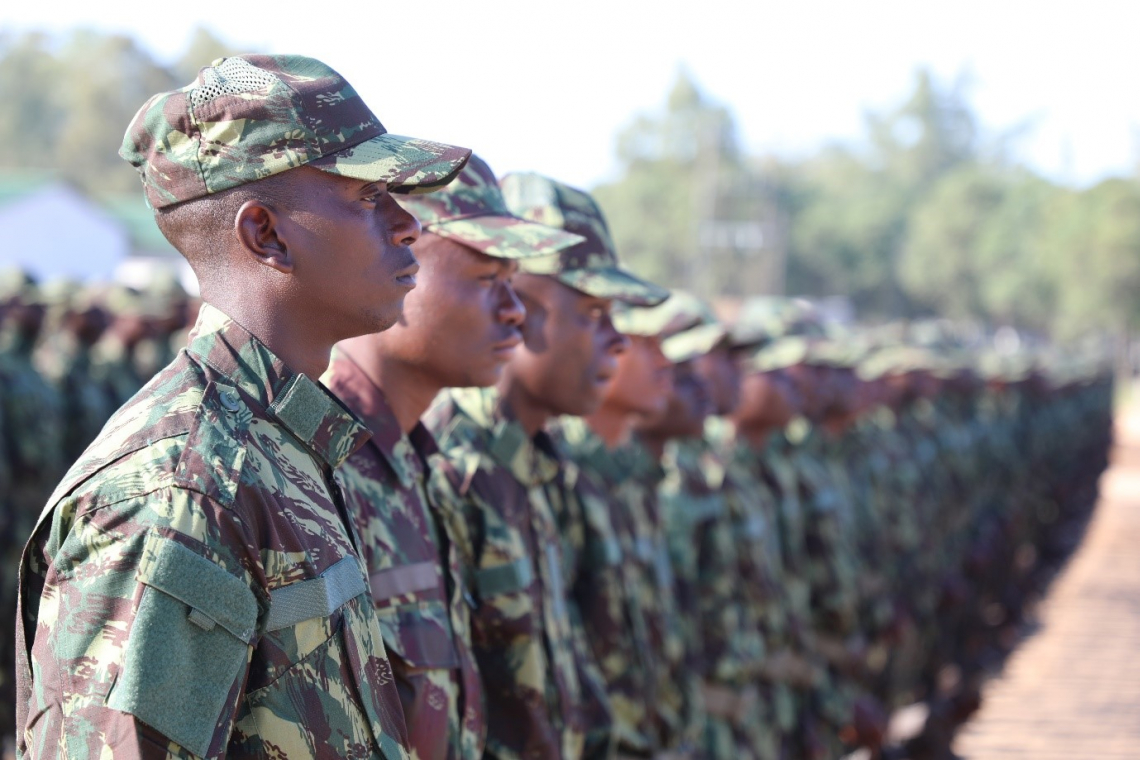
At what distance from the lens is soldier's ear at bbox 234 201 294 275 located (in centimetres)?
172

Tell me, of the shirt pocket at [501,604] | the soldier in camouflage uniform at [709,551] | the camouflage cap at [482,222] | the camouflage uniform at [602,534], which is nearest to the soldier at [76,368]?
the soldier in camouflage uniform at [709,551]

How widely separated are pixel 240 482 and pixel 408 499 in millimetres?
919

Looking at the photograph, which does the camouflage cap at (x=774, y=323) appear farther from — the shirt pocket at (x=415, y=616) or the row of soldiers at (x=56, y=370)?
the shirt pocket at (x=415, y=616)

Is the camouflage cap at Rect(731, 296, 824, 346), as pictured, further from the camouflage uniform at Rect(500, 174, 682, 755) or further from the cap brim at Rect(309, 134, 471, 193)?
the cap brim at Rect(309, 134, 471, 193)

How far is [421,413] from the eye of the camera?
105 inches

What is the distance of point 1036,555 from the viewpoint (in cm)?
1638

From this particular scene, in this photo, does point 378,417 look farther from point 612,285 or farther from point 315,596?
point 612,285

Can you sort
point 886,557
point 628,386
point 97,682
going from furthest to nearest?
point 886,557 < point 628,386 < point 97,682

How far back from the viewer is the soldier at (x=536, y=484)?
9.40 feet

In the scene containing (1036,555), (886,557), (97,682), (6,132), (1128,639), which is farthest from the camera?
(6,132)

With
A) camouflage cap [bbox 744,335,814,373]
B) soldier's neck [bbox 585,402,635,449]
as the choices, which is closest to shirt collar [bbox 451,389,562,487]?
soldier's neck [bbox 585,402,635,449]

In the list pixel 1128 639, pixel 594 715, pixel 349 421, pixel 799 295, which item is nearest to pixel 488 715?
pixel 594 715

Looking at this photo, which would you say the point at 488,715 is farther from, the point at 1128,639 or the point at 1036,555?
the point at 1036,555

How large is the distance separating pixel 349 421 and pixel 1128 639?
10.5m
